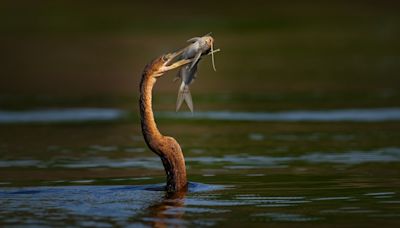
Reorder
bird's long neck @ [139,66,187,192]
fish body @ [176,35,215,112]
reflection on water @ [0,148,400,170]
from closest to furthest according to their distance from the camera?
1. bird's long neck @ [139,66,187,192]
2. fish body @ [176,35,215,112]
3. reflection on water @ [0,148,400,170]

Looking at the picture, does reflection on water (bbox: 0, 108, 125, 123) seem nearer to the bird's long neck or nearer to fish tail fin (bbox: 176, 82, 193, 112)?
fish tail fin (bbox: 176, 82, 193, 112)

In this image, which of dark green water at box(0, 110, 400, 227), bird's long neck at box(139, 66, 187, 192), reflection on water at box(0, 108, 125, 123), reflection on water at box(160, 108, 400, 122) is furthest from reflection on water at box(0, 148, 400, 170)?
reflection on water at box(0, 108, 125, 123)

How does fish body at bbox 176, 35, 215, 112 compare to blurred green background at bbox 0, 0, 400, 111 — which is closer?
fish body at bbox 176, 35, 215, 112

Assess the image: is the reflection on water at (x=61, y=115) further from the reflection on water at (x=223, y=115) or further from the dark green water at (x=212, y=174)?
the dark green water at (x=212, y=174)

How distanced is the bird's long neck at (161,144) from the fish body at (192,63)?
0.35 metres

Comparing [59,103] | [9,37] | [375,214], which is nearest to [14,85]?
[59,103]

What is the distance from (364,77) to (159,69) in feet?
48.0

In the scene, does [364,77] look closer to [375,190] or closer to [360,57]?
[360,57]

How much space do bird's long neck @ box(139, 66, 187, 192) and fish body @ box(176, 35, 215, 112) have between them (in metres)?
0.35

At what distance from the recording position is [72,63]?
107ft

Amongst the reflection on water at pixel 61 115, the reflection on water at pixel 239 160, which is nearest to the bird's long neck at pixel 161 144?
the reflection on water at pixel 239 160

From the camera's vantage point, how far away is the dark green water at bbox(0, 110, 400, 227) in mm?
10578

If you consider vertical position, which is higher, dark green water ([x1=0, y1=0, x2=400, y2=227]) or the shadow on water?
dark green water ([x1=0, y1=0, x2=400, y2=227])

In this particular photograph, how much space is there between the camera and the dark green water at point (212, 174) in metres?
10.6
